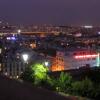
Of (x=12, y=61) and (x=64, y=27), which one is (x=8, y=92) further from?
(x=64, y=27)

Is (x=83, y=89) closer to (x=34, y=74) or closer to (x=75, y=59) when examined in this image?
(x=34, y=74)

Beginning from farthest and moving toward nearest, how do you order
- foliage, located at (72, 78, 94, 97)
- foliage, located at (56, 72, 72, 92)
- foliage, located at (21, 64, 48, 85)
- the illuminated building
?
1. the illuminated building
2. foliage, located at (21, 64, 48, 85)
3. foliage, located at (56, 72, 72, 92)
4. foliage, located at (72, 78, 94, 97)

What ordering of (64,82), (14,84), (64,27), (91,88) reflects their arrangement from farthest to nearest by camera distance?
1. (64,27)
2. (64,82)
3. (91,88)
4. (14,84)

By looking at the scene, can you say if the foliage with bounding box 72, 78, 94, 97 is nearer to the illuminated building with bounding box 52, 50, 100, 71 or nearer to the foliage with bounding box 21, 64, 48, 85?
the foliage with bounding box 21, 64, 48, 85

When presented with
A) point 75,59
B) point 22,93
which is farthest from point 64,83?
point 75,59

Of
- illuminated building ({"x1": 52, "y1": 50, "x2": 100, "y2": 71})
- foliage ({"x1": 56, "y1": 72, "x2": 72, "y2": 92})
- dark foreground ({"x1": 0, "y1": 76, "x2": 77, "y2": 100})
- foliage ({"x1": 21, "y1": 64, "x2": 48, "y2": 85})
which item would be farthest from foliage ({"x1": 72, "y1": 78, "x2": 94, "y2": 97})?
illuminated building ({"x1": 52, "y1": 50, "x2": 100, "y2": 71})

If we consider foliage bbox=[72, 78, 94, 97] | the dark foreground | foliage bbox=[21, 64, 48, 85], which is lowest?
foliage bbox=[72, 78, 94, 97]

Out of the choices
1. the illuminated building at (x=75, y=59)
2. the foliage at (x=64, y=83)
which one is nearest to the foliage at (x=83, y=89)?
the foliage at (x=64, y=83)

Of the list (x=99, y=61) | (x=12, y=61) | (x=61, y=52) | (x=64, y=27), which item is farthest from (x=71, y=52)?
(x=64, y=27)

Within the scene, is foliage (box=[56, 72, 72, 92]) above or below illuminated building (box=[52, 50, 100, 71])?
below
